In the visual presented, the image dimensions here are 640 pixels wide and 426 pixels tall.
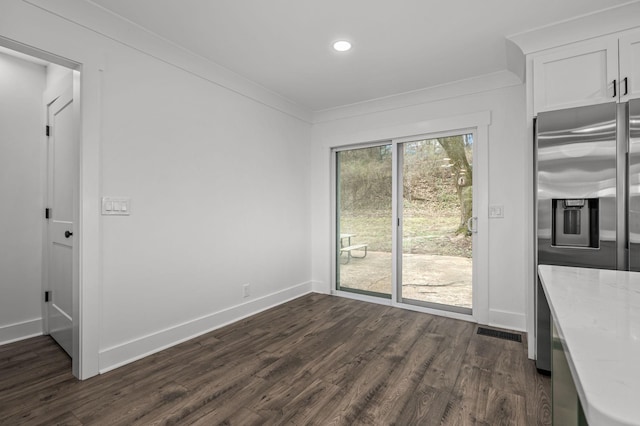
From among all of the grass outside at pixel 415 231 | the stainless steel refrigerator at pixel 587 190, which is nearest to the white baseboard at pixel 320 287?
the grass outside at pixel 415 231

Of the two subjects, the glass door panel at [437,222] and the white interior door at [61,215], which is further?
the glass door panel at [437,222]

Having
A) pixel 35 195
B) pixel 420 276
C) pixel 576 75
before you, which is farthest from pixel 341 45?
pixel 35 195

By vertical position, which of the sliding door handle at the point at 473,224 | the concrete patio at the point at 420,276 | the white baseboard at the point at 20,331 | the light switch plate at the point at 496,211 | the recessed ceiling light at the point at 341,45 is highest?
the recessed ceiling light at the point at 341,45

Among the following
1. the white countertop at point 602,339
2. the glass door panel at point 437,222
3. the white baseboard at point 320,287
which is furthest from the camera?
the white baseboard at point 320,287

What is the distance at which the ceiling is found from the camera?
7.05ft

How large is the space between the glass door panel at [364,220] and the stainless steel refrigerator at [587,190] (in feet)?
6.10

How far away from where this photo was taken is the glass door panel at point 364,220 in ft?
13.1

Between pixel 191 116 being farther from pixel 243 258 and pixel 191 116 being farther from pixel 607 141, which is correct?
pixel 607 141

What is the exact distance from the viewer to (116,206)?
232 cm

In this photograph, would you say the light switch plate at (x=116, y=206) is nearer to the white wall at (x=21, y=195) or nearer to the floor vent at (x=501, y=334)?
the white wall at (x=21, y=195)

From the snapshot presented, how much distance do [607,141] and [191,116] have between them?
317 centimetres

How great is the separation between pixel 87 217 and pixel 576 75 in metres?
3.63

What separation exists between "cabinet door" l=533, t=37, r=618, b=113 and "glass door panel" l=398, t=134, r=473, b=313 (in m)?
1.04

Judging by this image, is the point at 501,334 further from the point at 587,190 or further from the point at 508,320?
the point at 587,190
